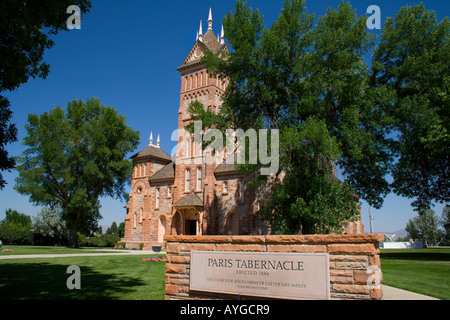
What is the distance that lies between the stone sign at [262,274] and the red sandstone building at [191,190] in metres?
22.4

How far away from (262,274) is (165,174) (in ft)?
108

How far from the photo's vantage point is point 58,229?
4822cm

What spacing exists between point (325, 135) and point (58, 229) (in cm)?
4646

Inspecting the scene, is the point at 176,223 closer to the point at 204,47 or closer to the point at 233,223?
the point at 233,223

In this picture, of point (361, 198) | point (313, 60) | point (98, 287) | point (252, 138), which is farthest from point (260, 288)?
point (361, 198)

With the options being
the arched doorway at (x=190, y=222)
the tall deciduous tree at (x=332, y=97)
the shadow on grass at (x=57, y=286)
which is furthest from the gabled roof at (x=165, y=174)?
the shadow on grass at (x=57, y=286)

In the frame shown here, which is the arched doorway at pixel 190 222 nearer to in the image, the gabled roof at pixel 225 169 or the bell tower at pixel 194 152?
the bell tower at pixel 194 152

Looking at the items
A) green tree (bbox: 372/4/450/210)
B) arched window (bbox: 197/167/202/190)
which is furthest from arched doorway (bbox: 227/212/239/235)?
green tree (bbox: 372/4/450/210)

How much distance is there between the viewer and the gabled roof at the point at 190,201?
32.2m

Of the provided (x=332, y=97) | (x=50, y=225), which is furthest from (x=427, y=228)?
(x=50, y=225)

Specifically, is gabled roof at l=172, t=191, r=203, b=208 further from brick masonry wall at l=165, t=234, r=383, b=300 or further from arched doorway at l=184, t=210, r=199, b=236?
brick masonry wall at l=165, t=234, r=383, b=300

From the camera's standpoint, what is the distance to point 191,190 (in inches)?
1350

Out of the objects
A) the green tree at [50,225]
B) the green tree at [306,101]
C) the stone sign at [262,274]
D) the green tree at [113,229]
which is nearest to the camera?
the stone sign at [262,274]

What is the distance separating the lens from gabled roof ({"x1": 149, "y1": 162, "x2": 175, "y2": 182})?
37.7 m
